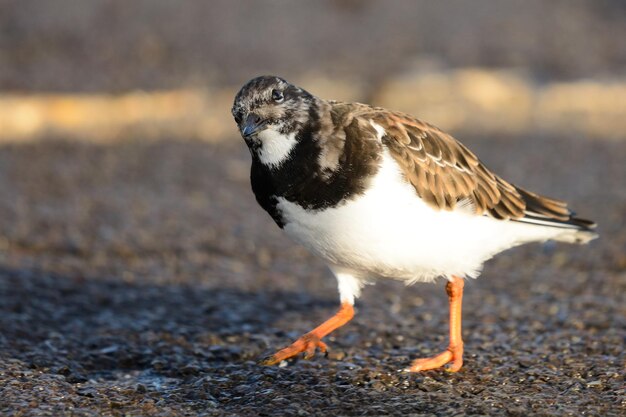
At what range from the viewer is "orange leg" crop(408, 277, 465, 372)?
5.36 metres

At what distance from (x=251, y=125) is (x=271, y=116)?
13cm

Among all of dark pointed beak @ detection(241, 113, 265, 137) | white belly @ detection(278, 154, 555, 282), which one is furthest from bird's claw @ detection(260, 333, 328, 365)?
dark pointed beak @ detection(241, 113, 265, 137)

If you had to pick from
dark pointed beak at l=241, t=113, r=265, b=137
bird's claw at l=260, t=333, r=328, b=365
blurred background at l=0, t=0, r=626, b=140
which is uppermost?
blurred background at l=0, t=0, r=626, b=140

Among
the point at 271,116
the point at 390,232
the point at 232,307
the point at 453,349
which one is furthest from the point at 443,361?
the point at 232,307

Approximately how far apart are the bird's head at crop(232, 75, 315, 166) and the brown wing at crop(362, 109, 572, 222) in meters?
0.45

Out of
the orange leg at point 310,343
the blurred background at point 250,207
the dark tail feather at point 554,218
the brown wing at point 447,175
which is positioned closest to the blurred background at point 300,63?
the blurred background at point 250,207

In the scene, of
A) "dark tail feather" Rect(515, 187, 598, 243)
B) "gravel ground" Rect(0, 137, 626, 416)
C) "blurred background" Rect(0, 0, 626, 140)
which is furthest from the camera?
"blurred background" Rect(0, 0, 626, 140)

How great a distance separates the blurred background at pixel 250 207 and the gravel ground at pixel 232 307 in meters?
0.03

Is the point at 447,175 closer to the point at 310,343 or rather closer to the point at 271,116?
the point at 271,116

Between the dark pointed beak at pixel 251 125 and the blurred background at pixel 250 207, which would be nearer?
the dark pointed beak at pixel 251 125

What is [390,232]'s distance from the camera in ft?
16.1

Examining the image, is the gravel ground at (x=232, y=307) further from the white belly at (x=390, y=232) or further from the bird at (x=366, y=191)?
the white belly at (x=390, y=232)

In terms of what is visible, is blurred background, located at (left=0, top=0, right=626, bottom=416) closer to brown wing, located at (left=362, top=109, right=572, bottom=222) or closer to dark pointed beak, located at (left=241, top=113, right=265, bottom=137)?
brown wing, located at (left=362, top=109, right=572, bottom=222)

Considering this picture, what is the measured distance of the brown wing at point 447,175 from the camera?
16.9 ft
